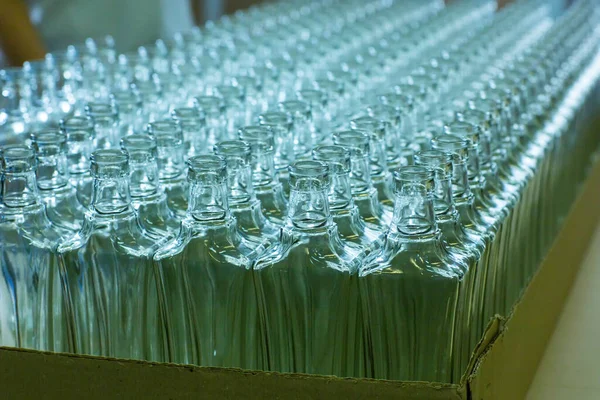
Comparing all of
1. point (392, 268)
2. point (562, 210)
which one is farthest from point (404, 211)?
point (562, 210)

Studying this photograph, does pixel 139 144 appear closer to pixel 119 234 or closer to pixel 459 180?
pixel 119 234

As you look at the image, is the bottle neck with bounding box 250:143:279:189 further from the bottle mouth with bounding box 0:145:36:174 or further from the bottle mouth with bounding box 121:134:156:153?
the bottle mouth with bounding box 0:145:36:174

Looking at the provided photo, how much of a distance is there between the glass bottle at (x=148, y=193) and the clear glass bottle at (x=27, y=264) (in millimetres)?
79

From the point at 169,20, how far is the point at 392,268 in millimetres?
2294

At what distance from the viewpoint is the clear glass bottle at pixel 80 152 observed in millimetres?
964

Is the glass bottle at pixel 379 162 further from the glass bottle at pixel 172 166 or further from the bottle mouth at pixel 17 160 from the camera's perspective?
the bottle mouth at pixel 17 160

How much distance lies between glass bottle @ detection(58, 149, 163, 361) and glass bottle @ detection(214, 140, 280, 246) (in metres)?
0.08

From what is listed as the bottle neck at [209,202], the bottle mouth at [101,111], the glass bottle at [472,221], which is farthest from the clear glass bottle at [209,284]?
the bottle mouth at [101,111]

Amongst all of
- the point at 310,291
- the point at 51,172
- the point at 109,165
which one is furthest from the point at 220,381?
the point at 51,172

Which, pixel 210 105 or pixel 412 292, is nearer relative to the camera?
pixel 412 292

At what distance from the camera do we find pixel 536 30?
7.06ft

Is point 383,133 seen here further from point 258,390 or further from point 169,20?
point 169,20

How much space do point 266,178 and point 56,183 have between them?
0.70 feet

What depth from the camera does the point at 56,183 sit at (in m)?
0.93
